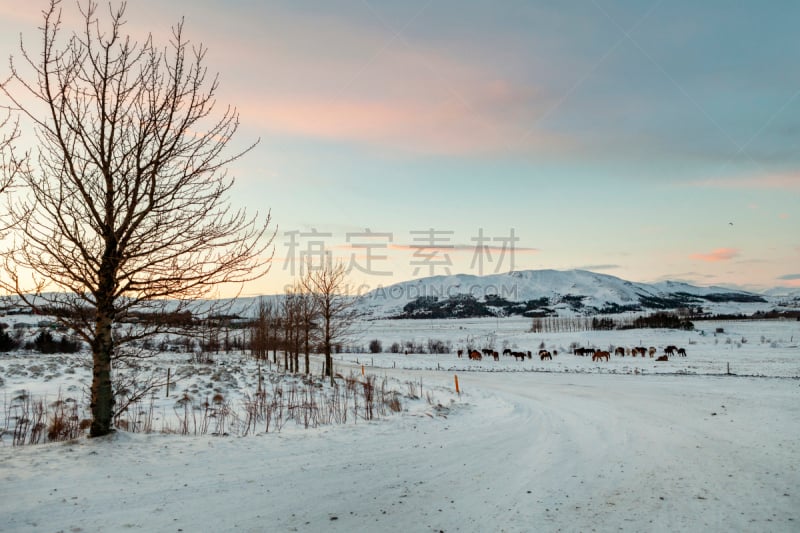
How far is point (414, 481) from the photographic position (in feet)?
22.3

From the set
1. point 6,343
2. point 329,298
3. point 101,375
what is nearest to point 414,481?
point 101,375

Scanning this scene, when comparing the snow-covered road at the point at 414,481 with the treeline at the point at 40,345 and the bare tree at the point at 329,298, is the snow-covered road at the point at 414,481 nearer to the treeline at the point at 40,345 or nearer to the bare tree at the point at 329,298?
the bare tree at the point at 329,298

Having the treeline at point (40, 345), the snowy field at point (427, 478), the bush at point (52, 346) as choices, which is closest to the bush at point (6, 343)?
the treeline at point (40, 345)

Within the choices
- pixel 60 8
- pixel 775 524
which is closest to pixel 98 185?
pixel 60 8

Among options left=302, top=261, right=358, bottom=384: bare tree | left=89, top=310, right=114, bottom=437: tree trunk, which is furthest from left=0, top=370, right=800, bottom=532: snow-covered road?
left=302, top=261, right=358, bottom=384: bare tree

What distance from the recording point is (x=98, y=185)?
25.9ft

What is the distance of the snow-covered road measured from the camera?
5.29 meters

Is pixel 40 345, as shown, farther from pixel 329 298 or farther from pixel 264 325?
pixel 329 298

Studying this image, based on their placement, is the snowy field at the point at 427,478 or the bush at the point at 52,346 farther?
the bush at the point at 52,346

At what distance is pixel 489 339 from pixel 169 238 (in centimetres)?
7658

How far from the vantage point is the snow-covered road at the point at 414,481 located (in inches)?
208

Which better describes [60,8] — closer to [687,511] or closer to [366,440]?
[366,440]

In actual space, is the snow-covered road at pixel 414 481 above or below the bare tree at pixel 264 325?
below

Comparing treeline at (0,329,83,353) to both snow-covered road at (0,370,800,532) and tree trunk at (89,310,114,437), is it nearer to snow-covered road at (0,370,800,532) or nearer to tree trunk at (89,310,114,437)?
tree trunk at (89,310,114,437)
